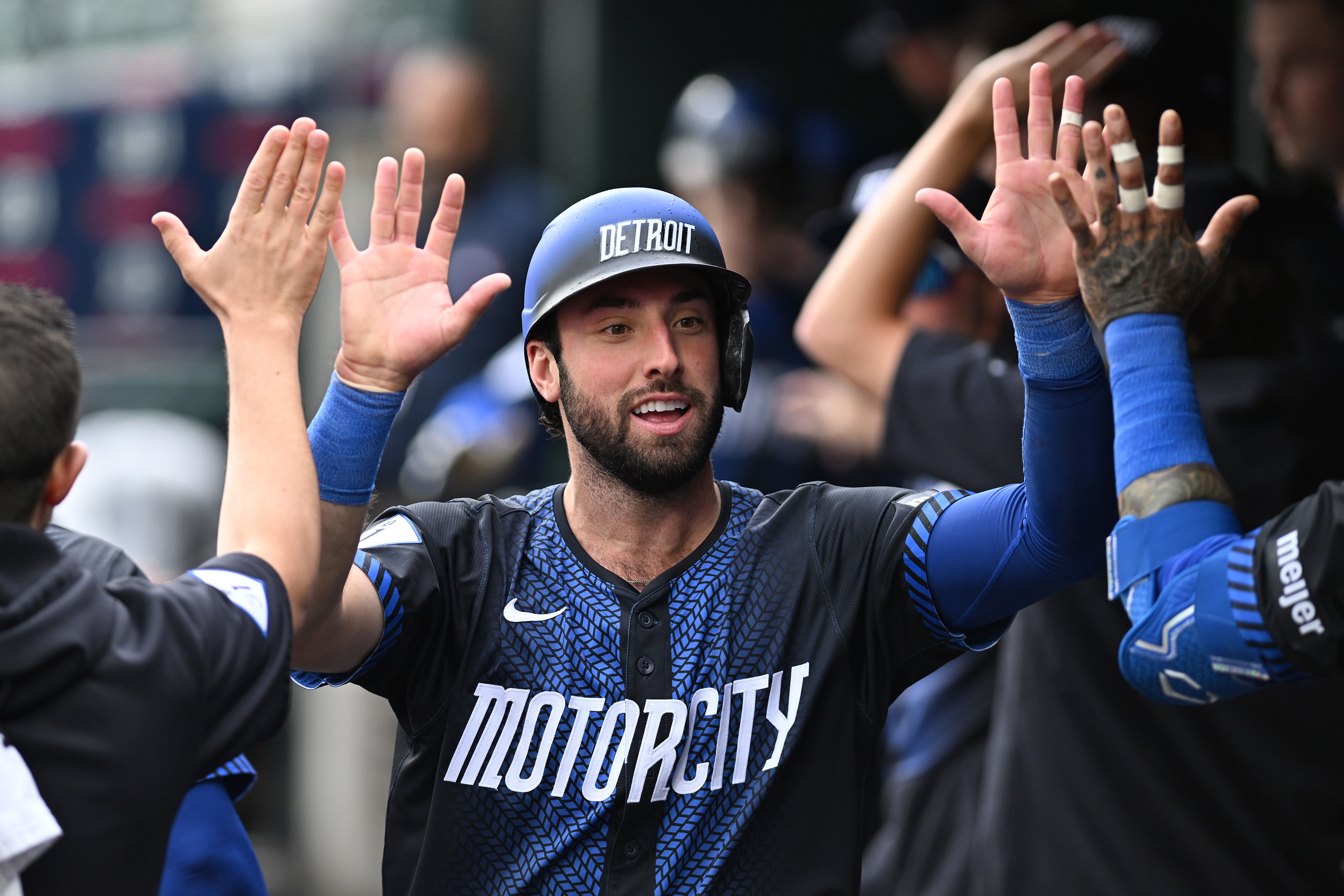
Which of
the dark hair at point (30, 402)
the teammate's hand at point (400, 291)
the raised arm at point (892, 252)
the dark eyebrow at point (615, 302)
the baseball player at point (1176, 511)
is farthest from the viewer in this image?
the raised arm at point (892, 252)

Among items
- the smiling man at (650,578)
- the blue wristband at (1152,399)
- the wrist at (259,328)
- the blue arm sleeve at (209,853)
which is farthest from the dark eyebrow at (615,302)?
the blue arm sleeve at (209,853)

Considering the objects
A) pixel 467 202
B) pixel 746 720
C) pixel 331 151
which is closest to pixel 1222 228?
pixel 746 720

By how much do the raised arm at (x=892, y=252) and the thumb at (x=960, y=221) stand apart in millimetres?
872

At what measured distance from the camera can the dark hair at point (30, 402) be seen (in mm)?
1912

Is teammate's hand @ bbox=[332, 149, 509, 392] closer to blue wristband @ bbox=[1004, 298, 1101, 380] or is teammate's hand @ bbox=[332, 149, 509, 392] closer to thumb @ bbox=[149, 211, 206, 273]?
thumb @ bbox=[149, 211, 206, 273]

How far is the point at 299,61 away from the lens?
643cm

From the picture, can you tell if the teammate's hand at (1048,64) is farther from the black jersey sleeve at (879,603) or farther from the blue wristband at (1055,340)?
the black jersey sleeve at (879,603)

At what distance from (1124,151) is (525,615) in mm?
1189

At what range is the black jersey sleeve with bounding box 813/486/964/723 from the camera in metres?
2.57

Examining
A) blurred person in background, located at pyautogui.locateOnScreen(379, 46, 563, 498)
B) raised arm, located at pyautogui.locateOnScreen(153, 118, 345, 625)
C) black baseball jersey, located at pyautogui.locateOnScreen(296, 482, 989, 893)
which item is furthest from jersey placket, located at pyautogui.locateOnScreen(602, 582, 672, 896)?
blurred person in background, located at pyautogui.locateOnScreen(379, 46, 563, 498)

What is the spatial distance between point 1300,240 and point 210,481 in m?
4.12

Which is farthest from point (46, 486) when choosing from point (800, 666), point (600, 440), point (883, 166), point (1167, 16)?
point (1167, 16)

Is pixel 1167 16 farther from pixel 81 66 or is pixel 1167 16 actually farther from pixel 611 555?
pixel 81 66

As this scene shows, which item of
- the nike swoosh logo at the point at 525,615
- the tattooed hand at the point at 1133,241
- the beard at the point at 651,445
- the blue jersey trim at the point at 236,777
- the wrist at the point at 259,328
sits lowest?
the blue jersey trim at the point at 236,777
